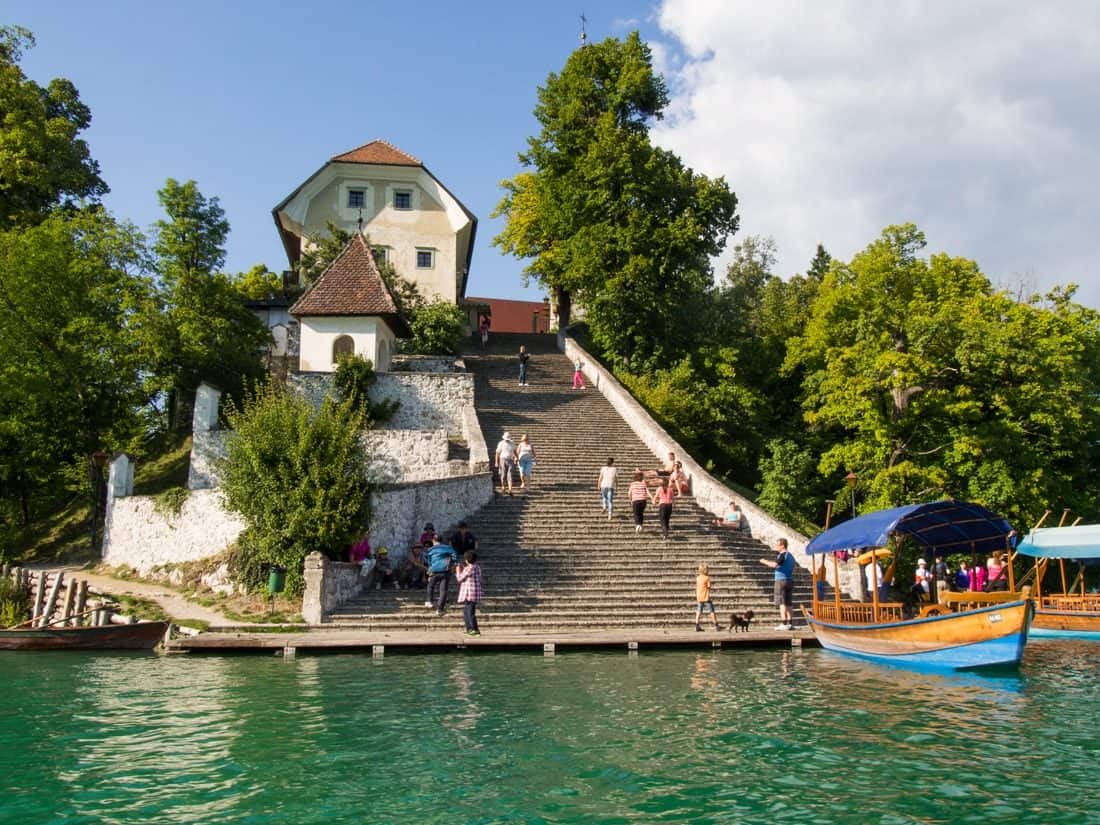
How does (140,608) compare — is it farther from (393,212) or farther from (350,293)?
(393,212)

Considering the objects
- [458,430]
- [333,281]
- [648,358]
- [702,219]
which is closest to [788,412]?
[648,358]

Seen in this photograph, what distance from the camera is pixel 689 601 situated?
727 inches

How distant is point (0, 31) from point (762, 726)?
4193 cm

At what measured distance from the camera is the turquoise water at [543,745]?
6836 mm

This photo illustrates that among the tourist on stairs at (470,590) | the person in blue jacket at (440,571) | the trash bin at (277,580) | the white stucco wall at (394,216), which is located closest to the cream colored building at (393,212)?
the white stucco wall at (394,216)

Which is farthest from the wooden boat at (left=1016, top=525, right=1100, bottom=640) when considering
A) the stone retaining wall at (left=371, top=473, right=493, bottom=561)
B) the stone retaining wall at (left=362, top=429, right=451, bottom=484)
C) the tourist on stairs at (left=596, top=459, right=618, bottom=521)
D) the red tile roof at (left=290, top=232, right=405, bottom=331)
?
the red tile roof at (left=290, top=232, right=405, bottom=331)

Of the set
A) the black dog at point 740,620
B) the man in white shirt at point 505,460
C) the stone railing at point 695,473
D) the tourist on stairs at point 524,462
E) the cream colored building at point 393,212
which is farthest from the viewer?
the cream colored building at point 393,212

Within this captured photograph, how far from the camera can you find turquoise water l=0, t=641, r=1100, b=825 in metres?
6.84

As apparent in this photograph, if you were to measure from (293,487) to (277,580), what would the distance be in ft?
6.39

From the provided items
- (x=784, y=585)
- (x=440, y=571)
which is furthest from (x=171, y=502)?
(x=784, y=585)

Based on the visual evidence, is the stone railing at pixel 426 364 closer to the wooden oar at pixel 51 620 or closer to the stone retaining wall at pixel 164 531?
the stone retaining wall at pixel 164 531

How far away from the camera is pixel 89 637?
16.1m

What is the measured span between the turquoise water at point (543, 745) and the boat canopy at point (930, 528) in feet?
9.37

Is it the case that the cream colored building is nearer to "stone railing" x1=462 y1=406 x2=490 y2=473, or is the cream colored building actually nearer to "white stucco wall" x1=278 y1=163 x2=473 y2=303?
"white stucco wall" x1=278 y1=163 x2=473 y2=303
